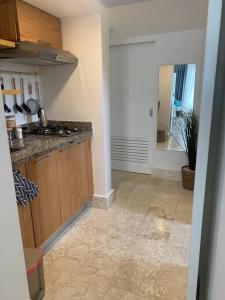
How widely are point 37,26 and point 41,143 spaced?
103 cm

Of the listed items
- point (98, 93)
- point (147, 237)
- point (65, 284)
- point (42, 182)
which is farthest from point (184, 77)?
point (65, 284)

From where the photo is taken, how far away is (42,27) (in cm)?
206

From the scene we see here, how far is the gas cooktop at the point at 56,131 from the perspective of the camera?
2312 mm

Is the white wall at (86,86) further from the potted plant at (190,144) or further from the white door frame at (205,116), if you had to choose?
the white door frame at (205,116)

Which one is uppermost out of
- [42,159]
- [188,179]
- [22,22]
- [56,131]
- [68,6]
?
[68,6]

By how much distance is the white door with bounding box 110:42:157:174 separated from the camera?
10.9 feet

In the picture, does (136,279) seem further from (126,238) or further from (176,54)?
(176,54)

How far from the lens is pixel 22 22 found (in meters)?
1.84

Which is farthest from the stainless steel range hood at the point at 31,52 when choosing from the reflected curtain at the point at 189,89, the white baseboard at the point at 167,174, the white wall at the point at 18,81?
the white baseboard at the point at 167,174

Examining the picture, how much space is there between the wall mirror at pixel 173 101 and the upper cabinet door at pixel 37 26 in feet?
5.25

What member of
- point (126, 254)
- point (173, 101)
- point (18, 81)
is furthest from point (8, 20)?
point (173, 101)

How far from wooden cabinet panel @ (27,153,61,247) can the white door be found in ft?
6.17

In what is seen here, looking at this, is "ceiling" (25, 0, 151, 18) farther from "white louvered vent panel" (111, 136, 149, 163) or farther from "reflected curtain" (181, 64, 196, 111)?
"white louvered vent panel" (111, 136, 149, 163)

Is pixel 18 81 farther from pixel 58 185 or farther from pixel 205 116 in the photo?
pixel 205 116
